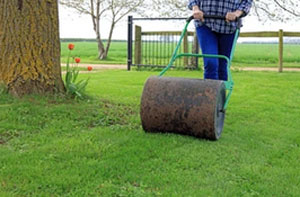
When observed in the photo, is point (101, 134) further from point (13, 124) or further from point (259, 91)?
point (259, 91)

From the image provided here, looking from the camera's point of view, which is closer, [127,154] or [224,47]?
[127,154]

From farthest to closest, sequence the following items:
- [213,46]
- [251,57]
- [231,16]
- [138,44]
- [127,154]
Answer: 1. [251,57]
2. [138,44]
3. [213,46]
4. [231,16]
5. [127,154]

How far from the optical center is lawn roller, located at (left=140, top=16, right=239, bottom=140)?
3127 millimetres

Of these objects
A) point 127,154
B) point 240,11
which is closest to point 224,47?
point 240,11

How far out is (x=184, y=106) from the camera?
316 cm

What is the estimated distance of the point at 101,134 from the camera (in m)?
3.37

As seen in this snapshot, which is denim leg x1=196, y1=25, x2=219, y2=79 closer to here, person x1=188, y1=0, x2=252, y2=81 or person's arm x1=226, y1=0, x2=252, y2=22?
person x1=188, y1=0, x2=252, y2=81

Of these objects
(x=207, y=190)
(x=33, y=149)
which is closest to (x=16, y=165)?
(x=33, y=149)

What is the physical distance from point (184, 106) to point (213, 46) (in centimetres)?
84

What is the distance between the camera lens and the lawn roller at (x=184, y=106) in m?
3.13

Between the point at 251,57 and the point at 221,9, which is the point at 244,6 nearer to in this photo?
the point at 221,9

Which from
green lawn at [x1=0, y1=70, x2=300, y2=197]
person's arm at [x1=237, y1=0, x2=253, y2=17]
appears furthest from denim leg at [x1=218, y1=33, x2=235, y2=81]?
green lawn at [x1=0, y1=70, x2=300, y2=197]

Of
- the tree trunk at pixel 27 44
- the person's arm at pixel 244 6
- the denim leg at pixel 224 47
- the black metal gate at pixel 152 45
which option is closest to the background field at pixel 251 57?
the black metal gate at pixel 152 45

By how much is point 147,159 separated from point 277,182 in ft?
2.79
